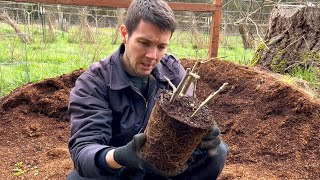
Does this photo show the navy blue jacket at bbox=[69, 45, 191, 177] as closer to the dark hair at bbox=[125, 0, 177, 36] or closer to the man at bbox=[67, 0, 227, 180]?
the man at bbox=[67, 0, 227, 180]

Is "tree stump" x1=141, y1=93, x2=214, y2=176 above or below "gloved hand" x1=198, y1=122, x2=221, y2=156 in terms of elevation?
above

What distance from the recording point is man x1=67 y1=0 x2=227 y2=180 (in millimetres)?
1655

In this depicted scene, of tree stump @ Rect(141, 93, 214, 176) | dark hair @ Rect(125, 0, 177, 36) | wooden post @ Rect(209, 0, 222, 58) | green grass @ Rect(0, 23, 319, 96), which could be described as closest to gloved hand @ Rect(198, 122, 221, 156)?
tree stump @ Rect(141, 93, 214, 176)

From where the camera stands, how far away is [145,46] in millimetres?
1747

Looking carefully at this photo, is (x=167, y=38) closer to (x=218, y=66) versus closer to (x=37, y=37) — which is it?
(x=218, y=66)

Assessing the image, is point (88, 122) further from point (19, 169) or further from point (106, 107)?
point (19, 169)

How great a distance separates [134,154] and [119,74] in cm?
52

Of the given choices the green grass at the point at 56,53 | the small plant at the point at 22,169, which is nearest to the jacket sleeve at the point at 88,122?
the small plant at the point at 22,169

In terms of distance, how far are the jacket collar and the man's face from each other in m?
0.07

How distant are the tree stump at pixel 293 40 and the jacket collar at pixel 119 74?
280 cm

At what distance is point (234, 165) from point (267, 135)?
0.45 m

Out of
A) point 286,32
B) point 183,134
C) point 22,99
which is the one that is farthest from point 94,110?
point 286,32

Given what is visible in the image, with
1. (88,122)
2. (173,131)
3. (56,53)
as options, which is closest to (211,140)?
(173,131)

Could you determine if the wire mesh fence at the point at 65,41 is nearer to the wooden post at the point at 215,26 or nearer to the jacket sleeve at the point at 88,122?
the wooden post at the point at 215,26
